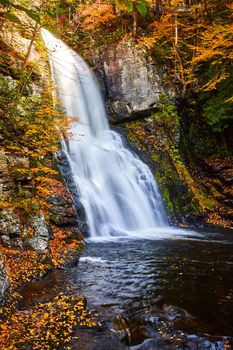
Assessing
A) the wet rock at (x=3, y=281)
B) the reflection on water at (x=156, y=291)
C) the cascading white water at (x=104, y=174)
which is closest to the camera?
the reflection on water at (x=156, y=291)

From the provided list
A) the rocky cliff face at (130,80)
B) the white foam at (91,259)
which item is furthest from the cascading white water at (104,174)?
the white foam at (91,259)

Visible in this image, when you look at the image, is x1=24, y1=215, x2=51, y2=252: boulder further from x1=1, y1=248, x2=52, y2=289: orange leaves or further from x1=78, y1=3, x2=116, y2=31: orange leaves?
x1=78, y1=3, x2=116, y2=31: orange leaves

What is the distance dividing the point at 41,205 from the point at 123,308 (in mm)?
3457

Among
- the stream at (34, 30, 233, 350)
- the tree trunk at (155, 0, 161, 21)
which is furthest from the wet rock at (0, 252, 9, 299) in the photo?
the tree trunk at (155, 0, 161, 21)

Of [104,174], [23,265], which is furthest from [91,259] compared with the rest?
[104,174]

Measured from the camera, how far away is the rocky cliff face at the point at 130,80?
47.6 feet

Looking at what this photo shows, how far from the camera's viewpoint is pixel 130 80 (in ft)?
48.3

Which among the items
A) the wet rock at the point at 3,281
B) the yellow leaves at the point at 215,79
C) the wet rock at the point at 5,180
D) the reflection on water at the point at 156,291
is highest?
the yellow leaves at the point at 215,79

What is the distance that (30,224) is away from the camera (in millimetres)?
6207

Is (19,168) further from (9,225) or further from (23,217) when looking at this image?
(9,225)

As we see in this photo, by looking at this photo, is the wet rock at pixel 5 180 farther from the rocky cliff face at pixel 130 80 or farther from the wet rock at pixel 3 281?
the rocky cliff face at pixel 130 80

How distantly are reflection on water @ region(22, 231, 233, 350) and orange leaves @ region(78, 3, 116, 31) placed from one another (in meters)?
12.9

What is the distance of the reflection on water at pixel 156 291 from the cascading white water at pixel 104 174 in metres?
2.00

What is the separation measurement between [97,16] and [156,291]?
50.4ft
